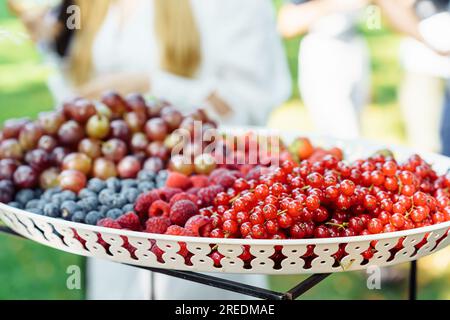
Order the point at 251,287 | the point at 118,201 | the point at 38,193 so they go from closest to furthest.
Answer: the point at 251,287
the point at 118,201
the point at 38,193

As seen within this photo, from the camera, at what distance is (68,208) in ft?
3.62

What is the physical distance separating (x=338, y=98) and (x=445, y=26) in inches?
22.0

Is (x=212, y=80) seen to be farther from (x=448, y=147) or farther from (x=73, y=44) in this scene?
(x=448, y=147)

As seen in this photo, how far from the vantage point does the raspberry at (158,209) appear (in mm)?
1057

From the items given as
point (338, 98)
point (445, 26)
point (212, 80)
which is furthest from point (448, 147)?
point (212, 80)

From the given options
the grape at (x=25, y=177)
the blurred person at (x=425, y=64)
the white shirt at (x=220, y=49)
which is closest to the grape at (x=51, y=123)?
the grape at (x=25, y=177)

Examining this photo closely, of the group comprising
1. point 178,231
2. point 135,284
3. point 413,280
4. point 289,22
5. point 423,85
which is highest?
point 289,22

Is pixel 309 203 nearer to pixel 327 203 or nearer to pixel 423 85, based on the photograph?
pixel 327 203

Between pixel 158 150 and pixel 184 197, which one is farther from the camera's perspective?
pixel 158 150

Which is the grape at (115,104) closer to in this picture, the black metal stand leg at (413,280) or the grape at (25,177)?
the grape at (25,177)

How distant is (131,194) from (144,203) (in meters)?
0.08

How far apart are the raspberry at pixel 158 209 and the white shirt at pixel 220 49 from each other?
3.12 feet

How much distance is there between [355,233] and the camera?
962mm

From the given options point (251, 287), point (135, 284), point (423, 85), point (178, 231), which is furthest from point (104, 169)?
point (423, 85)
